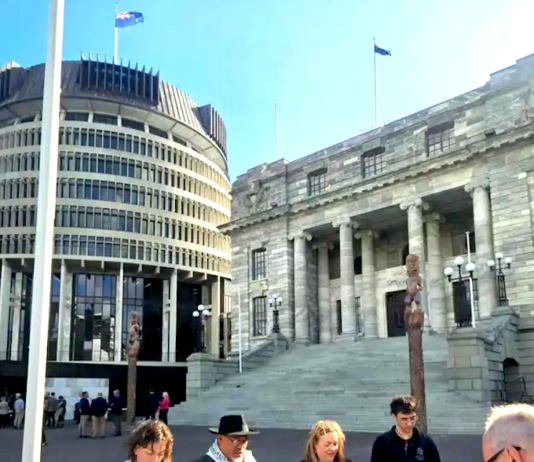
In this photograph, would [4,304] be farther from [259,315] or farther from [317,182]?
[317,182]

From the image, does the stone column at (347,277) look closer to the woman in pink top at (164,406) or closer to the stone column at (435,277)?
the stone column at (435,277)

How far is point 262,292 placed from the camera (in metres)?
43.7

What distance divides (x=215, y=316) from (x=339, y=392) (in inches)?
1586

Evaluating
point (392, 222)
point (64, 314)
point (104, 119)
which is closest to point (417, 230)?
point (392, 222)

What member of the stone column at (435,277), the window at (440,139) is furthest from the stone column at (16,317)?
the window at (440,139)

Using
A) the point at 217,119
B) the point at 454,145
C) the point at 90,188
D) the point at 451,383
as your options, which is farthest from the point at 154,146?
the point at 451,383

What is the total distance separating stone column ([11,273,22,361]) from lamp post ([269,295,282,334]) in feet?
97.6

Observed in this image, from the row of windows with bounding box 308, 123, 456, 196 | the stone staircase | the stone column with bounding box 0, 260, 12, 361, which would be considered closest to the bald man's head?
the stone staircase

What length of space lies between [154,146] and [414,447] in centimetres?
5928

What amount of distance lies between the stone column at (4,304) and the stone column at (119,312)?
9.51m

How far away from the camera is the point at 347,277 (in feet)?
129

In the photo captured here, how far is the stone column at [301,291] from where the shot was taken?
134ft

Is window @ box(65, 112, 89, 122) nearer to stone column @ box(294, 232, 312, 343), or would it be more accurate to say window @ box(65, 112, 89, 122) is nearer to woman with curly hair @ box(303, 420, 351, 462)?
stone column @ box(294, 232, 312, 343)

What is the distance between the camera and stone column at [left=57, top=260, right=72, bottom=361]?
57794 mm
